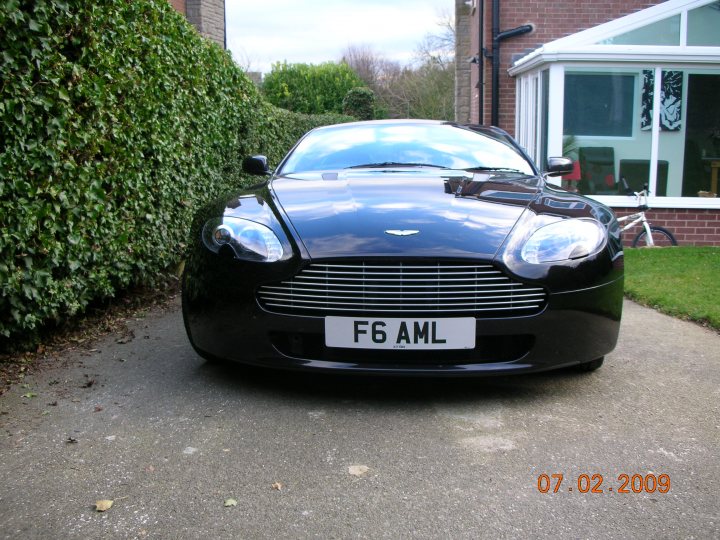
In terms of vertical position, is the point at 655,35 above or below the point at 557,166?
above

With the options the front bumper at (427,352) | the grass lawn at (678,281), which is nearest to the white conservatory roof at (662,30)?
the grass lawn at (678,281)

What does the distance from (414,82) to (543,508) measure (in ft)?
116

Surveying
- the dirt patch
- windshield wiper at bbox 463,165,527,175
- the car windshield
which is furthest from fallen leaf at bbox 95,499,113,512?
windshield wiper at bbox 463,165,527,175

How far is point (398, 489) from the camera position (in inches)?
97.3

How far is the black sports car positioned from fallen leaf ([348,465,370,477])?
59 cm

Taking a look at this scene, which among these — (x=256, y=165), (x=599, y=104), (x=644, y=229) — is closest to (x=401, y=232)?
(x=256, y=165)

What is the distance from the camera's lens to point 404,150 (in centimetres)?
A: 480

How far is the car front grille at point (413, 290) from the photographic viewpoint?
3148 millimetres

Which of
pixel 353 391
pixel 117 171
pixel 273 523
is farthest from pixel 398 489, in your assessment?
pixel 117 171

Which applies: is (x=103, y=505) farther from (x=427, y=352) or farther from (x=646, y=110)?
(x=646, y=110)

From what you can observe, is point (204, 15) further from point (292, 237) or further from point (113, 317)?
point (292, 237)

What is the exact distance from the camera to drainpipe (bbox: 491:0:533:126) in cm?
1306

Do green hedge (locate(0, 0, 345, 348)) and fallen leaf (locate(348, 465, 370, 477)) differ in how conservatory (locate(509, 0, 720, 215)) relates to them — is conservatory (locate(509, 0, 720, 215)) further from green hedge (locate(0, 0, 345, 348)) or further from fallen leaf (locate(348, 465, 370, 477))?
fallen leaf (locate(348, 465, 370, 477))
